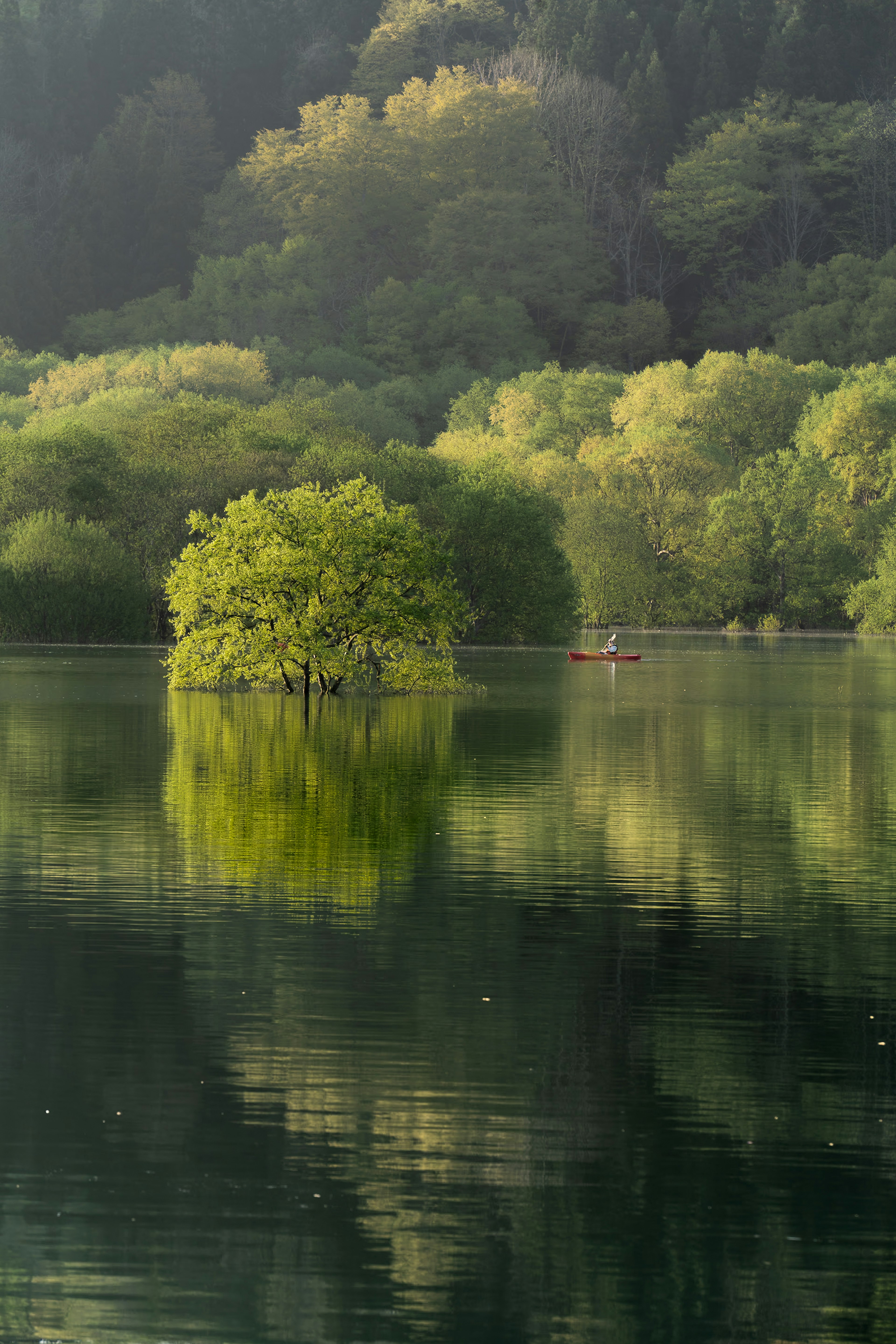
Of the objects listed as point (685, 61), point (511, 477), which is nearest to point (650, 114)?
point (685, 61)

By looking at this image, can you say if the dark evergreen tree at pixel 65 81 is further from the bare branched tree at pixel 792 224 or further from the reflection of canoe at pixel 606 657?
the reflection of canoe at pixel 606 657

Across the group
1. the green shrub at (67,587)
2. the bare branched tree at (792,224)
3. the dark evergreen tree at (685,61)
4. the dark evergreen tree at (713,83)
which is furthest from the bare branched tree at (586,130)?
the green shrub at (67,587)

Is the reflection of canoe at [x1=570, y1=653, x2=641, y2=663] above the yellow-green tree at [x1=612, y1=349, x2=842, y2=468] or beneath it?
beneath

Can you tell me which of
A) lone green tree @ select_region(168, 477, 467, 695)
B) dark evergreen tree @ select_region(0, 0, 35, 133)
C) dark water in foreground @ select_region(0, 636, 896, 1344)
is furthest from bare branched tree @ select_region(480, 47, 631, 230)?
dark water in foreground @ select_region(0, 636, 896, 1344)

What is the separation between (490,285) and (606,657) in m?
91.9

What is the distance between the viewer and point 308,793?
22000mm

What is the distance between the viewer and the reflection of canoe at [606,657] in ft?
214

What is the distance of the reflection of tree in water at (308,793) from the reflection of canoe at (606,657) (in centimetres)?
2769

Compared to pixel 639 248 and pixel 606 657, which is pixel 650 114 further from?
pixel 606 657

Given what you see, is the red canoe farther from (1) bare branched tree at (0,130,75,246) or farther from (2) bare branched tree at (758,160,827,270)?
(1) bare branched tree at (0,130,75,246)

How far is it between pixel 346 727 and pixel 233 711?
16.9 feet

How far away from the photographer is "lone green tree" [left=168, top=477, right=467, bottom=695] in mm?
40656

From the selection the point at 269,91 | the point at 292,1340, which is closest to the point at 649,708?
the point at 292,1340

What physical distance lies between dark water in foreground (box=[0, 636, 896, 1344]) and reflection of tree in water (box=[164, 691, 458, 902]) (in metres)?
0.11
